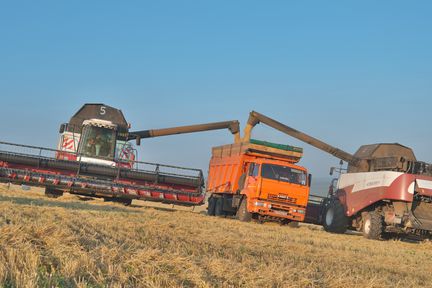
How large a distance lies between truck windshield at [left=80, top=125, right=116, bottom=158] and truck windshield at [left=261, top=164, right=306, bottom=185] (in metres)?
7.47

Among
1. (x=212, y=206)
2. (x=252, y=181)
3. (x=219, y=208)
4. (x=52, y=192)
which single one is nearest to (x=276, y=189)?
(x=252, y=181)

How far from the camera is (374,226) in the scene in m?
16.4

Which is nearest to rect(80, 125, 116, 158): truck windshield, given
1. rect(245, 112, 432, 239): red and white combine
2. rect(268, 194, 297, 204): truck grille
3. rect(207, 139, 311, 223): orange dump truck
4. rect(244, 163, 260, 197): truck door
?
rect(207, 139, 311, 223): orange dump truck

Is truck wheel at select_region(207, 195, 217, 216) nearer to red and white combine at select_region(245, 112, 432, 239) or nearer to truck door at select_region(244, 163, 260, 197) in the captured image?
red and white combine at select_region(245, 112, 432, 239)

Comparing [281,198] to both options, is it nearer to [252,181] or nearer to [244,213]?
[252,181]

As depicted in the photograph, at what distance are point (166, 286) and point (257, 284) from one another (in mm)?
894

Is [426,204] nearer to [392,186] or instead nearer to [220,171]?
[392,186]

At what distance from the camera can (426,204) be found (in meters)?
15.9

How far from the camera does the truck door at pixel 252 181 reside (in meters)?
17.3

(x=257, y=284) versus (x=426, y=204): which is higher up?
(x=426, y=204)

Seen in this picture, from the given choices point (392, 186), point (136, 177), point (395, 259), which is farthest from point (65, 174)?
point (395, 259)

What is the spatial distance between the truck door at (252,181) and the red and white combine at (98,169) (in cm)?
359

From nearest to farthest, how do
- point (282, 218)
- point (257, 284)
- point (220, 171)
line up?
point (257, 284)
point (282, 218)
point (220, 171)

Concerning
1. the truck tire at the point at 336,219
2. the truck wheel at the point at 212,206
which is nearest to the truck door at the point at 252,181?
the truck tire at the point at 336,219
